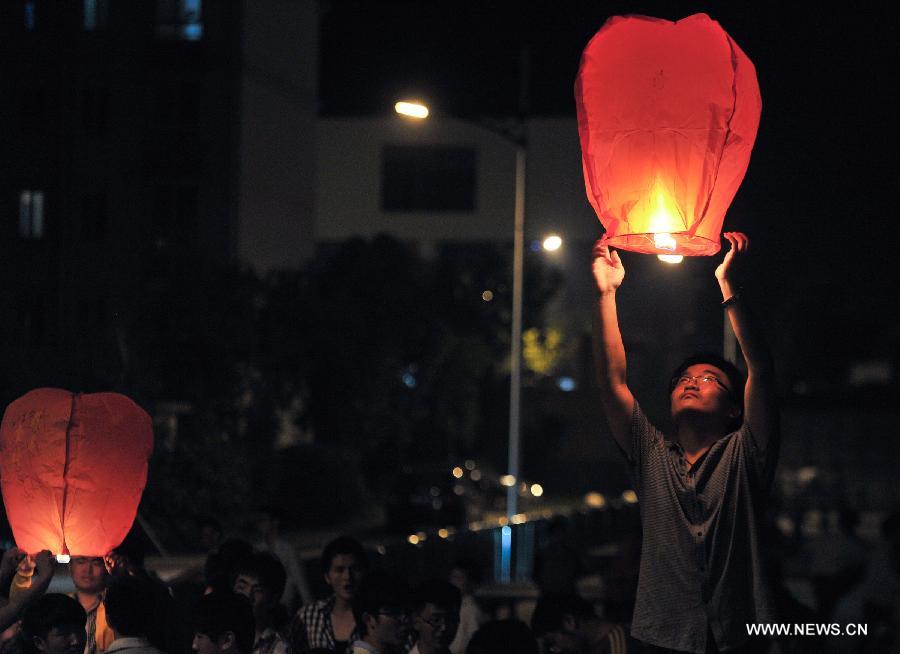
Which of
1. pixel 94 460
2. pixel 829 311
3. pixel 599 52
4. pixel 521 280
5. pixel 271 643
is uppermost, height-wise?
pixel 829 311

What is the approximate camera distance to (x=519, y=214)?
25.9 meters

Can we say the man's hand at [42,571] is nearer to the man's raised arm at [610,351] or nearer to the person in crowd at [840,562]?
the man's raised arm at [610,351]

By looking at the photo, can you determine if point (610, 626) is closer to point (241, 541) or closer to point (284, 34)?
point (241, 541)

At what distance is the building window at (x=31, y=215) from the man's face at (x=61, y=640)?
3685 centimetres

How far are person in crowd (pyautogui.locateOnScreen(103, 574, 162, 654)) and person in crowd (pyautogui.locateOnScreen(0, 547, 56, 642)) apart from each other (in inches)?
17.2

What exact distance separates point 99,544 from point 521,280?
19.7 meters

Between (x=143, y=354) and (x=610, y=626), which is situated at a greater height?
(x=143, y=354)

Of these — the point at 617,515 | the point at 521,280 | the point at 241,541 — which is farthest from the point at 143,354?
the point at 241,541

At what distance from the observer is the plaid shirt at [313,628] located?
820 centimetres

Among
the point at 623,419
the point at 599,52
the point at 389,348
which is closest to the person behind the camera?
the point at 623,419

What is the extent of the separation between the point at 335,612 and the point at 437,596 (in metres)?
0.94

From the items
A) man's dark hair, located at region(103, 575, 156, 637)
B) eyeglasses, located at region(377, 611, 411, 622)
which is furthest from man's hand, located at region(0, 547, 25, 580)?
eyeglasses, located at region(377, 611, 411, 622)

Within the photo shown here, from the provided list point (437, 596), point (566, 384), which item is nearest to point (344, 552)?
point (437, 596)

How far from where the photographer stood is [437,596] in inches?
300
